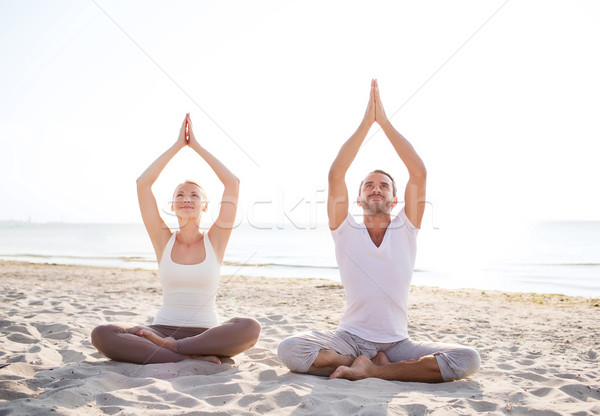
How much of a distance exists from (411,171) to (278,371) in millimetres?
1787

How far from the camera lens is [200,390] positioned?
2.77 m

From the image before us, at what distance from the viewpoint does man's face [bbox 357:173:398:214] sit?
3.41 metres

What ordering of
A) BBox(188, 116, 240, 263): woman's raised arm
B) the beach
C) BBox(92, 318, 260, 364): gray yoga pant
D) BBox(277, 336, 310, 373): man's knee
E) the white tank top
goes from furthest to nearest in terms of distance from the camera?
BBox(188, 116, 240, 263): woman's raised arm
the white tank top
BBox(92, 318, 260, 364): gray yoga pant
BBox(277, 336, 310, 373): man's knee
the beach

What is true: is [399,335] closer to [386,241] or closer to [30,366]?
[386,241]

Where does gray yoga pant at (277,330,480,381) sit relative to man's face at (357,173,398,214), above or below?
below

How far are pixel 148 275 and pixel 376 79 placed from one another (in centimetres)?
898

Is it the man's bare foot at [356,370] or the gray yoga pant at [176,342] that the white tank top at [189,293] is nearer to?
the gray yoga pant at [176,342]

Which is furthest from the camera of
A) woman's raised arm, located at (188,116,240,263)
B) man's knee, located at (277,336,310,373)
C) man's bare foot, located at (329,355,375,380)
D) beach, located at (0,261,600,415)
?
woman's raised arm, located at (188,116,240,263)

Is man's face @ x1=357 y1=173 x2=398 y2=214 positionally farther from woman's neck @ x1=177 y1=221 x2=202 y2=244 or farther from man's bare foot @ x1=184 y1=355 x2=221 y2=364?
man's bare foot @ x1=184 y1=355 x2=221 y2=364

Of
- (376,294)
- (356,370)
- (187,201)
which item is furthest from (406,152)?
(187,201)

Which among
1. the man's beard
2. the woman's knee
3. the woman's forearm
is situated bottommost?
the woman's knee

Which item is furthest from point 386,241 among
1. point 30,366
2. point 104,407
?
point 30,366

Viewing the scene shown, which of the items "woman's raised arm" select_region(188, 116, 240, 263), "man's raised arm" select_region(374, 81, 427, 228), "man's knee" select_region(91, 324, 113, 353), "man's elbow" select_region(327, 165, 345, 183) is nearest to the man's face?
"man's raised arm" select_region(374, 81, 427, 228)

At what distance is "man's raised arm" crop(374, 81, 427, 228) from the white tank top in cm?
158
